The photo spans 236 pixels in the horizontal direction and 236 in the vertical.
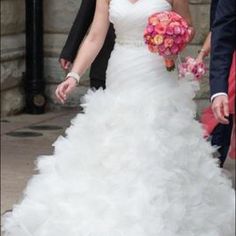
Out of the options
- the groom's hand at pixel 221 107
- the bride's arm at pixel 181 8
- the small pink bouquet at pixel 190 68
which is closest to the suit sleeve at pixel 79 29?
the bride's arm at pixel 181 8

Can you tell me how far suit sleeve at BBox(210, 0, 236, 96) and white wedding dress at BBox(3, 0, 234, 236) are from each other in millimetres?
638

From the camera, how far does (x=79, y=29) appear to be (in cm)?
440

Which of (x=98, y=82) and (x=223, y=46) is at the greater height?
(x=223, y=46)

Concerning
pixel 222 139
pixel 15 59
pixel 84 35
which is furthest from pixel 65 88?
pixel 15 59

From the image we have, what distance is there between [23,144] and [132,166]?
4.03 metres

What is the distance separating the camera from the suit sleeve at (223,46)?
11.2 ft

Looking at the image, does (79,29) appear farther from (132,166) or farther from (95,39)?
(132,166)

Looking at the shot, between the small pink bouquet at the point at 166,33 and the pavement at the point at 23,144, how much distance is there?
1409 millimetres

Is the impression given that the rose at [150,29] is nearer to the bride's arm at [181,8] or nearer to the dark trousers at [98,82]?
the bride's arm at [181,8]

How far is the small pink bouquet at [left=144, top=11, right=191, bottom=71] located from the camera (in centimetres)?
392

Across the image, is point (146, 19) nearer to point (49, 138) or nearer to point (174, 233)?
point (174, 233)

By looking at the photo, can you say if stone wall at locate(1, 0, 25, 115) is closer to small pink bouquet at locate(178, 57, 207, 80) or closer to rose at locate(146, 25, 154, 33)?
small pink bouquet at locate(178, 57, 207, 80)

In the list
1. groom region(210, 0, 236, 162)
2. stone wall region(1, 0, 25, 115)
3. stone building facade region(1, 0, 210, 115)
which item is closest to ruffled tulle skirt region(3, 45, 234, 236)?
groom region(210, 0, 236, 162)

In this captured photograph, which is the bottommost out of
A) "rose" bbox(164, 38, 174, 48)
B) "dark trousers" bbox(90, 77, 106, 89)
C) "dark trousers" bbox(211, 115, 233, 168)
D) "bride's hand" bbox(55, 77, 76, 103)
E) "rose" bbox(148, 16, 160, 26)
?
"dark trousers" bbox(211, 115, 233, 168)
